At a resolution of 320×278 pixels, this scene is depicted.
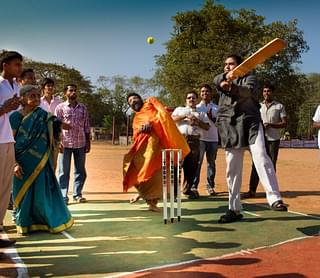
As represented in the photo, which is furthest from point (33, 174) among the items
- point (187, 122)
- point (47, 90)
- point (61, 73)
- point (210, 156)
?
point (61, 73)

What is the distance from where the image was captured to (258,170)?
509 cm

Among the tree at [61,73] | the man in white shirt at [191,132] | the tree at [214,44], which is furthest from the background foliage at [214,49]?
the tree at [61,73]

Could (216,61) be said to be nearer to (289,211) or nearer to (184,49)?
(184,49)

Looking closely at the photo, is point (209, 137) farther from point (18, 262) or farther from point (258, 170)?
point (18, 262)

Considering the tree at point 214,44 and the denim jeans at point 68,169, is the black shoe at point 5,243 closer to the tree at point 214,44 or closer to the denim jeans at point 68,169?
the denim jeans at point 68,169

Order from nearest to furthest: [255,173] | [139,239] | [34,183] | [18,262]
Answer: [18,262]
[139,239]
[34,183]
[255,173]

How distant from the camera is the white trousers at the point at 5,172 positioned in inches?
159

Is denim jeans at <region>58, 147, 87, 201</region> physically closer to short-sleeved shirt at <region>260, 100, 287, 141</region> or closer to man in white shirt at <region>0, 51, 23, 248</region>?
man in white shirt at <region>0, 51, 23, 248</region>

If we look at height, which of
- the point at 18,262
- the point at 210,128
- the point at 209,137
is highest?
the point at 210,128

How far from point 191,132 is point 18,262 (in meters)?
3.96

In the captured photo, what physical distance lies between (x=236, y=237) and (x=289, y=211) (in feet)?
5.45

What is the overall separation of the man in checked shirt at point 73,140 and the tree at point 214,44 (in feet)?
6.26

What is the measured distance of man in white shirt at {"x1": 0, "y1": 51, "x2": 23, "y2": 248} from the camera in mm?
4051

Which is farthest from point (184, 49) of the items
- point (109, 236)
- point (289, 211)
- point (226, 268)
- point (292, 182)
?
point (226, 268)
